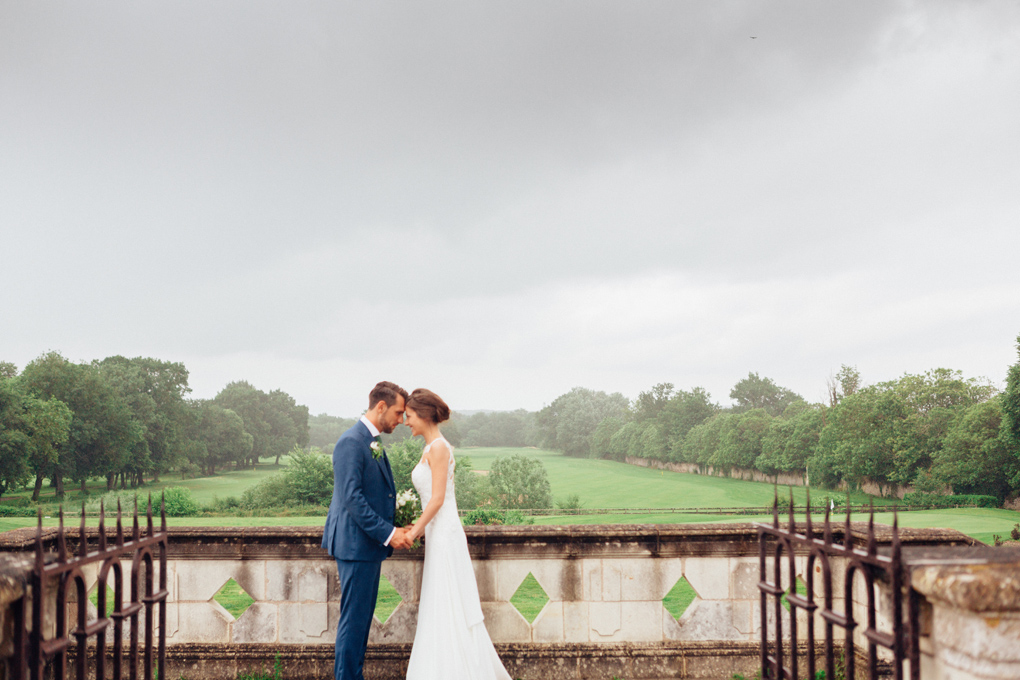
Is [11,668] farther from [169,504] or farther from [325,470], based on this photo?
[325,470]

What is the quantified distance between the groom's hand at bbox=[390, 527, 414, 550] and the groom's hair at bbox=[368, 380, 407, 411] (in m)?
0.88

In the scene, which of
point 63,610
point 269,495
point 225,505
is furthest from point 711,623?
point 225,505

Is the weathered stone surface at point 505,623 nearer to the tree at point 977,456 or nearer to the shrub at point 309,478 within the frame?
the tree at point 977,456

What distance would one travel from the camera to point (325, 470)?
66.2 m

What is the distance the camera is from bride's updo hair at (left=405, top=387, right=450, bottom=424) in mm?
4543

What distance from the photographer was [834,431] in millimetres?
76125

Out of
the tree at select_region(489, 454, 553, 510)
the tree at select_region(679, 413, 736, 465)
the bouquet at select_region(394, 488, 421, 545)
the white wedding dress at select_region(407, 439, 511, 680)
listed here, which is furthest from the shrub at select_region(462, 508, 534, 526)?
the tree at select_region(679, 413, 736, 465)

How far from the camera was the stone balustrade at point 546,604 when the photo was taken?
15.8ft

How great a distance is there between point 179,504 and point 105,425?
1388 cm

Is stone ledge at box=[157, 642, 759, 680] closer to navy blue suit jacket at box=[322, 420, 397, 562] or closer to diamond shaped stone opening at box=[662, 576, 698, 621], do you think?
navy blue suit jacket at box=[322, 420, 397, 562]

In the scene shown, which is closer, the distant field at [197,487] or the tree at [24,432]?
the tree at [24,432]

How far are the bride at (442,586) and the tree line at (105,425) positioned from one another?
213ft

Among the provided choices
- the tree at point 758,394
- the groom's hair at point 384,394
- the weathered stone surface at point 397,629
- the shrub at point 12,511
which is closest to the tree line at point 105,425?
the shrub at point 12,511

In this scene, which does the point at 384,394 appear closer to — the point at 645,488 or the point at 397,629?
the point at 397,629
